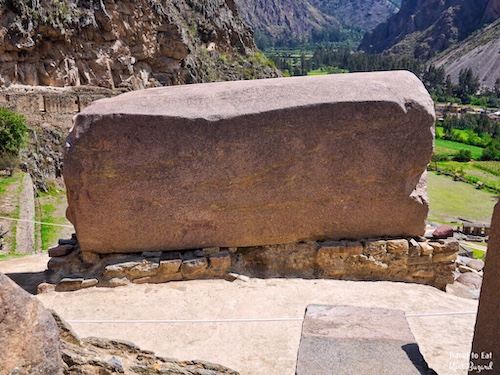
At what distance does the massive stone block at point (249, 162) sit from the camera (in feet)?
16.1

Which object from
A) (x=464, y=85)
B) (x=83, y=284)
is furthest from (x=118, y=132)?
(x=464, y=85)

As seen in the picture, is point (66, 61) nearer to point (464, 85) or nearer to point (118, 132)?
point (118, 132)

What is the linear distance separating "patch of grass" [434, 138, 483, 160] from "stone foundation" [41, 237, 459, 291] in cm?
4486

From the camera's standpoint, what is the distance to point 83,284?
5008 mm

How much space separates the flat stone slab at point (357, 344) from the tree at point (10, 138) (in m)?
14.4

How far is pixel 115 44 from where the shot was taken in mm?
28188

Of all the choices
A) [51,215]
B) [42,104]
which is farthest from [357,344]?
[42,104]

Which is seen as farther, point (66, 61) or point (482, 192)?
point (482, 192)

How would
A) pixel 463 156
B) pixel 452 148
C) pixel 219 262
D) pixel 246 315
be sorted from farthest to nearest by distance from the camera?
pixel 452 148 < pixel 463 156 < pixel 219 262 < pixel 246 315

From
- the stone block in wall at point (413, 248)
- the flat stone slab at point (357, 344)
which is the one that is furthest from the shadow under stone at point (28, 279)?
the stone block in wall at point (413, 248)

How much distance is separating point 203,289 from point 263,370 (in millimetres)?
1396

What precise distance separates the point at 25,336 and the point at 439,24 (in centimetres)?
12481

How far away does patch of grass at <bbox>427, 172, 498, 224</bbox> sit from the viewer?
2672 cm

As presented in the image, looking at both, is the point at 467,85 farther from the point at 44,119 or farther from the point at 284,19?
the point at 284,19
